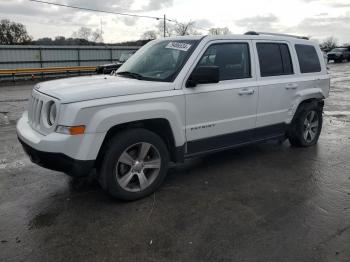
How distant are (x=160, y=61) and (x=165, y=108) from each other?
0.93 m

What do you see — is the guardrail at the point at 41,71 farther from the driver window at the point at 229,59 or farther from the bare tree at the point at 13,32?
the bare tree at the point at 13,32

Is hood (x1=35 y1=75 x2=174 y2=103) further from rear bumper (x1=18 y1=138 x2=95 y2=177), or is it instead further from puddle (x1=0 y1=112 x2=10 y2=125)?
puddle (x1=0 y1=112 x2=10 y2=125)

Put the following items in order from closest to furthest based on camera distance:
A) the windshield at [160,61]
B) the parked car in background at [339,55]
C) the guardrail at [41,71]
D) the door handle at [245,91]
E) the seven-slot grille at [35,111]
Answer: the seven-slot grille at [35,111], the windshield at [160,61], the door handle at [245,91], the guardrail at [41,71], the parked car in background at [339,55]

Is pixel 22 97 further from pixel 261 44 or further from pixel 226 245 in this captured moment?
pixel 226 245

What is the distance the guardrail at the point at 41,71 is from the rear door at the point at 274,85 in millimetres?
19298

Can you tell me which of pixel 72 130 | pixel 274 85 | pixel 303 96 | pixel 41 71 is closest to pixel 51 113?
pixel 72 130

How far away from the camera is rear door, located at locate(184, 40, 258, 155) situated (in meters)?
4.55

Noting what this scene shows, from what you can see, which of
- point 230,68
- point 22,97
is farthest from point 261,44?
point 22,97

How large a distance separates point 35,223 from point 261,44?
156 inches

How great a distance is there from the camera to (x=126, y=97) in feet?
12.9

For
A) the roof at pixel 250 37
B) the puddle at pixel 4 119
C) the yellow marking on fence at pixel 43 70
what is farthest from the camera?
the yellow marking on fence at pixel 43 70

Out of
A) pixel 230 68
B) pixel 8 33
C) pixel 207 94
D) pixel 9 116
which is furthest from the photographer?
pixel 8 33

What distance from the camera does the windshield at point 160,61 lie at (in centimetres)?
452

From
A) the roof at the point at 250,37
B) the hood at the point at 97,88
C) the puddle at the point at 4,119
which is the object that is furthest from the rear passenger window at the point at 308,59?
the puddle at the point at 4,119
